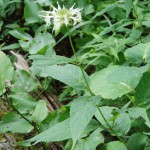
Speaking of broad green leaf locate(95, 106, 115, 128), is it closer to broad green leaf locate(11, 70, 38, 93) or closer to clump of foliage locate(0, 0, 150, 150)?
clump of foliage locate(0, 0, 150, 150)

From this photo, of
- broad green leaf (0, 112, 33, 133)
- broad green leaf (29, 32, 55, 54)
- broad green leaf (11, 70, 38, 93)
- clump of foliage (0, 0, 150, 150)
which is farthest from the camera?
broad green leaf (29, 32, 55, 54)

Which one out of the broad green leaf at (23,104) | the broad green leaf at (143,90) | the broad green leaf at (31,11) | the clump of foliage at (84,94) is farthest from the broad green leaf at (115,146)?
the broad green leaf at (31,11)

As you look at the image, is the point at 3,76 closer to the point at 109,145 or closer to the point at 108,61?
the point at 109,145

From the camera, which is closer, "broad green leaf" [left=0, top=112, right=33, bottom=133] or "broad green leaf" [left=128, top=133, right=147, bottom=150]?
"broad green leaf" [left=128, top=133, right=147, bottom=150]

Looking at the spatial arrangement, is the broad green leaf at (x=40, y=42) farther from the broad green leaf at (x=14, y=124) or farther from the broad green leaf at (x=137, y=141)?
the broad green leaf at (x=137, y=141)

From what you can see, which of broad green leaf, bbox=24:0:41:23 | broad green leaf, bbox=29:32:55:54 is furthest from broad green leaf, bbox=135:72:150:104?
broad green leaf, bbox=24:0:41:23

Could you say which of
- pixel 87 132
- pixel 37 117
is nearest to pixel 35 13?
pixel 37 117

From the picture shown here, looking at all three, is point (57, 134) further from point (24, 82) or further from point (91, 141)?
point (24, 82)
